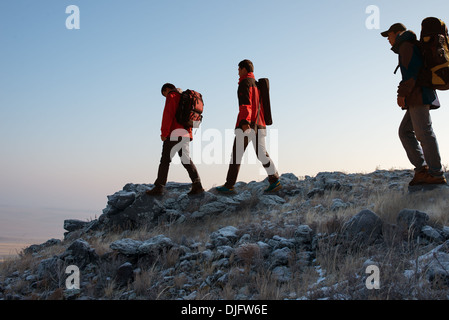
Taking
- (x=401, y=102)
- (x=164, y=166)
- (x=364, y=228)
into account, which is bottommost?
(x=364, y=228)

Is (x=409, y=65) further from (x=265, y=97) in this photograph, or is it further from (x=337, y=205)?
(x=265, y=97)

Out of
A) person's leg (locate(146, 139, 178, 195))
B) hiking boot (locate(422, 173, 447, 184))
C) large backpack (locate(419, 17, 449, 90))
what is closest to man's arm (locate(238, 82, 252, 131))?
person's leg (locate(146, 139, 178, 195))

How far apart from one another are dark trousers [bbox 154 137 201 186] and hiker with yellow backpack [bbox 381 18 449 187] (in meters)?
4.67

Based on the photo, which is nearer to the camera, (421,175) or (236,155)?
(421,175)

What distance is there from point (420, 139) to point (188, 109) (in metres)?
4.89

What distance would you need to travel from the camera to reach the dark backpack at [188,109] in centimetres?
905

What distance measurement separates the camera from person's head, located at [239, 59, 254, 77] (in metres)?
9.13

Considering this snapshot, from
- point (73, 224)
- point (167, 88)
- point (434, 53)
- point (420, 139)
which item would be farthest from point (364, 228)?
point (73, 224)

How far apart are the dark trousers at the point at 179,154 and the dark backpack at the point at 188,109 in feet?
1.38

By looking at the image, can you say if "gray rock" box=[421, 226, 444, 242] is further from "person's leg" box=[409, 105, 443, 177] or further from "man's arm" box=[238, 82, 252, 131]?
"man's arm" box=[238, 82, 252, 131]

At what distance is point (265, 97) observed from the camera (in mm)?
9445

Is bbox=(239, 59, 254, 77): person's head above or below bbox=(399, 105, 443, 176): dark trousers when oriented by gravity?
above

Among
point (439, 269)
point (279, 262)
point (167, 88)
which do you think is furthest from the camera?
A: point (167, 88)

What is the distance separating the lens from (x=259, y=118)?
9.27 m
